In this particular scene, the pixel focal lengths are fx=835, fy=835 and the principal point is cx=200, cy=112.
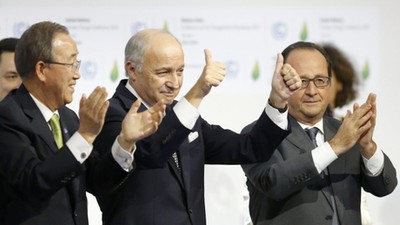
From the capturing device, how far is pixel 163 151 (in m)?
3.02

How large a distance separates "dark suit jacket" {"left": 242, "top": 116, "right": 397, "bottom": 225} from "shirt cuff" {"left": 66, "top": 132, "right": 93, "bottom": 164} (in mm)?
928

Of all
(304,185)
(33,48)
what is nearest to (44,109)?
(33,48)

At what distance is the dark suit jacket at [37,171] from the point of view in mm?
2707

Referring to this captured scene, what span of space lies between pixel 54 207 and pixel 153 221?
42 centimetres

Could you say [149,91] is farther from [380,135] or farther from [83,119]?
[380,135]

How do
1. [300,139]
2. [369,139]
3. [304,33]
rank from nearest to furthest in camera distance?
[369,139]
[300,139]
[304,33]

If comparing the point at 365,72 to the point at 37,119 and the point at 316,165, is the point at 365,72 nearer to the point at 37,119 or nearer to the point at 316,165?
the point at 316,165

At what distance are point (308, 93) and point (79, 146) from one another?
1.21 metres

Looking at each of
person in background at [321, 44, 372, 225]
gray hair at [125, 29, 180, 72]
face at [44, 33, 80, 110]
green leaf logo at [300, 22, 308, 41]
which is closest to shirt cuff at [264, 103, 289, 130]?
gray hair at [125, 29, 180, 72]

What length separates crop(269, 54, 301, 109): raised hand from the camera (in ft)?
10.3

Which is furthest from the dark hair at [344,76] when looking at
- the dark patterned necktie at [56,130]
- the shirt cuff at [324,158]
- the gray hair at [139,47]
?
the dark patterned necktie at [56,130]

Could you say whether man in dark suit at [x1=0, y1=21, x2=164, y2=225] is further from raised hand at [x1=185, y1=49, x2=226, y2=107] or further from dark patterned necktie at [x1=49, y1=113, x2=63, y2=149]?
raised hand at [x1=185, y1=49, x2=226, y2=107]

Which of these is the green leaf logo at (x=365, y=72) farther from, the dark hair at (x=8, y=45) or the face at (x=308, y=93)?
the dark hair at (x=8, y=45)

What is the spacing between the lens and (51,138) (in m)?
2.91
